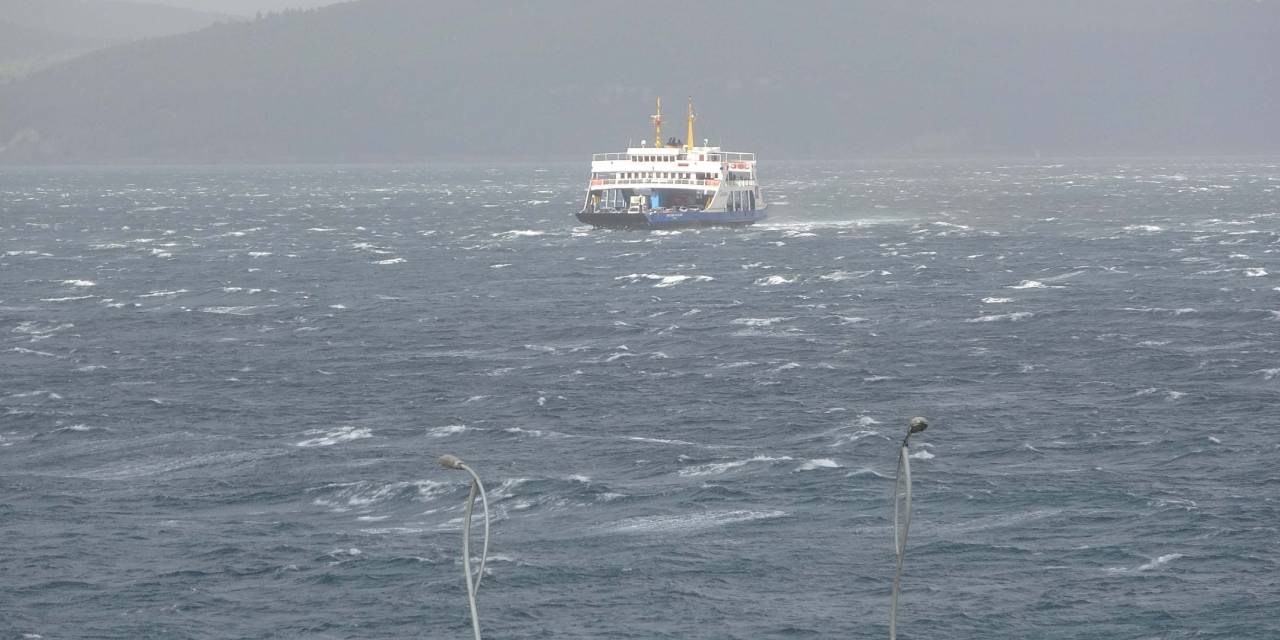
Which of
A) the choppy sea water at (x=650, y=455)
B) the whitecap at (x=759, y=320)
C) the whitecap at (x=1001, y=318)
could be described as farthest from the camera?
the whitecap at (x=759, y=320)

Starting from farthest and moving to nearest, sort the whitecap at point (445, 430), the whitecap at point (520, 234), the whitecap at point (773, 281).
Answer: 1. the whitecap at point (520, 234)
2. the whitecap at point (773, 281)
3. the whitecap at point (445, 430)

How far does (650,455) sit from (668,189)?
106 metres

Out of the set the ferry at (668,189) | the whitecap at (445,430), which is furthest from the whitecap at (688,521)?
the ferry at (668,189)

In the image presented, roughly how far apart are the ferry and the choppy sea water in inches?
1783

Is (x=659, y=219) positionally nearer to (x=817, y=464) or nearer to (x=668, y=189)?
(x=668, y=189)

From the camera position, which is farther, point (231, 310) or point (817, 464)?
point (231, 310)

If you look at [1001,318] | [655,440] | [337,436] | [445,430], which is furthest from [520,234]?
[655,440]

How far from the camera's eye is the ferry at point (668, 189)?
16150cm

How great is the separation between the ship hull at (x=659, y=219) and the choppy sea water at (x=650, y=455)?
146 feet

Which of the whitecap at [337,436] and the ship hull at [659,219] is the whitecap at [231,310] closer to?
the whitecap at [337,436]

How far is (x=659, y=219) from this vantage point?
161125 millimetres

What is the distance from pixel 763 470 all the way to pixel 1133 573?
46.5ft

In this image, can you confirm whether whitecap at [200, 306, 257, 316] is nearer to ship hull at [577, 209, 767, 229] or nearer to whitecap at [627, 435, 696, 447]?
whitecap at [627, 435, 696, 447]

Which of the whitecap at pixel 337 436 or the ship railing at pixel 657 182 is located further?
the ship railing at pixel 657 182
